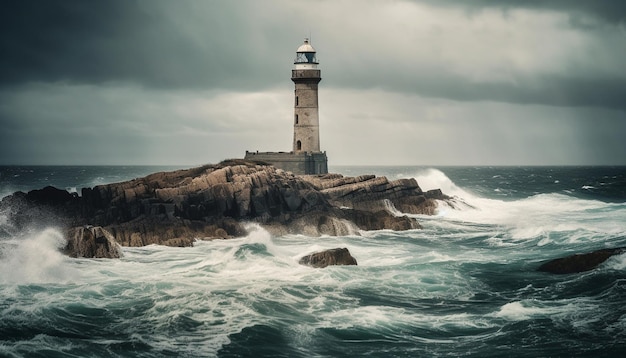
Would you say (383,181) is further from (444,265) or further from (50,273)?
(50,273)

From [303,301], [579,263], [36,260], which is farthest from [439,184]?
[303,301]

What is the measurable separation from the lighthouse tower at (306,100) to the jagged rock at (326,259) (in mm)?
29245

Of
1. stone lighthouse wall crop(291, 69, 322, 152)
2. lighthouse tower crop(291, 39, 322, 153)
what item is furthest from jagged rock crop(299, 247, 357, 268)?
stone lighthouse wall crop(291, 69, 322, 152)

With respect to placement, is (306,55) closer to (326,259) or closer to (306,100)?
(306,100)

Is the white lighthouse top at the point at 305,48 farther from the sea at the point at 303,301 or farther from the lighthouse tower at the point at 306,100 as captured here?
the sea at the point at 303,301

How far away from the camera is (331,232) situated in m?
43.9

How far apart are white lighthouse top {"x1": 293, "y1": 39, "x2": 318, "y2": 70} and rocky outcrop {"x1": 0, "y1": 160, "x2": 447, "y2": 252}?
1343cm

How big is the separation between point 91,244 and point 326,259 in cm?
929

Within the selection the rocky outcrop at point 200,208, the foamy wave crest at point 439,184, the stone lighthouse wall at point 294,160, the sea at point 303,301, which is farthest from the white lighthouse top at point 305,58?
the sea at point 303,301

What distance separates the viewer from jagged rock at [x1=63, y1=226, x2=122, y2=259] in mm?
Result: 33375

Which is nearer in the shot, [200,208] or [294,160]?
[200,208]

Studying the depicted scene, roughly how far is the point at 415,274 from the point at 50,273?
1295 cm

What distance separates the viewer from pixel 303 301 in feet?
87.1

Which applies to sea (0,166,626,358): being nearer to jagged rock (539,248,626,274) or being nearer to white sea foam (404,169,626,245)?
jagged rock (539,248,626,274)
